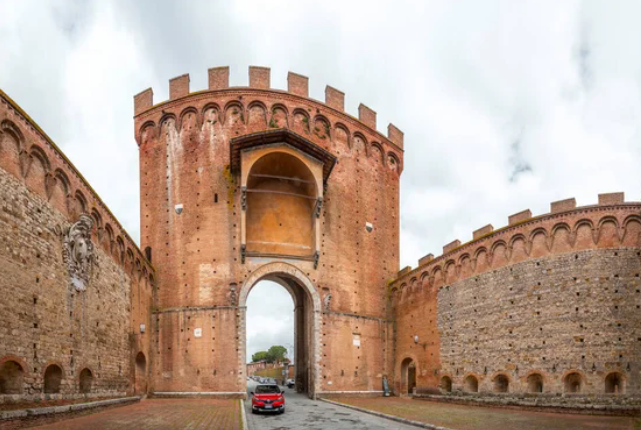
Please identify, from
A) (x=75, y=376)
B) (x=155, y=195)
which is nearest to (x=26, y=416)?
(x=75, y=376)

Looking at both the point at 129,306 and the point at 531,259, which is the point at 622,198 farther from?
the point at 129,306

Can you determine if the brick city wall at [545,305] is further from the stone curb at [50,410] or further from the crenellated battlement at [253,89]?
the stone curb at [50,410]

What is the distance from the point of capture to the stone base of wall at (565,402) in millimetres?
17109

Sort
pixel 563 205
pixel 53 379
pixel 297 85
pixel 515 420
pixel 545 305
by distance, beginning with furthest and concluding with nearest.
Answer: pixel 297 85 → pixel 563 205 → pixel 545 305 → pixel 515 420 → pixel 53 379

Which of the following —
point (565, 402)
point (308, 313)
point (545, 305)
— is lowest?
point (565, 402)

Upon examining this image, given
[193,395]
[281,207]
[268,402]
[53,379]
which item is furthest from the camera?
[281,207]

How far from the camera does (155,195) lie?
28656mm

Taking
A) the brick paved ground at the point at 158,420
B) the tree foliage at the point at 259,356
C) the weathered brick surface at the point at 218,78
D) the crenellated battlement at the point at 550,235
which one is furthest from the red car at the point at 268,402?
the tree foliage at the point at 259,356

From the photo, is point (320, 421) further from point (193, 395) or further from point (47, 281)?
point (193, 395)

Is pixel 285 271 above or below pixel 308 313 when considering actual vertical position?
above

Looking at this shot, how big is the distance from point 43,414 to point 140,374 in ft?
39.1

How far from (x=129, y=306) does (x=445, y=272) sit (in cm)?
1570

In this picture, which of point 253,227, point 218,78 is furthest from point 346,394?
point 218,78

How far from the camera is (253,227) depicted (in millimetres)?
28562
